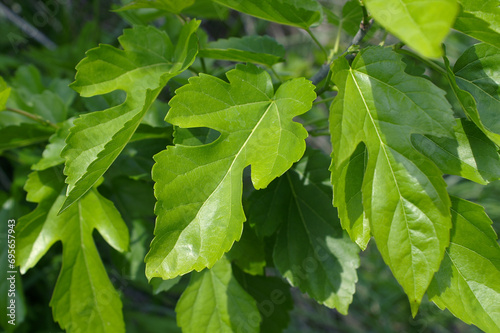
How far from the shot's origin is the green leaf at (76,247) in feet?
2.54

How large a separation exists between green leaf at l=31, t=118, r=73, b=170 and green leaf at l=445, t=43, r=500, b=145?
2.58 feet

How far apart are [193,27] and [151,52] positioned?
141 mm

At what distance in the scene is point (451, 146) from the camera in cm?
64

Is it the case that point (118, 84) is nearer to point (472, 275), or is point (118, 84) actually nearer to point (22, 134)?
point (22, 134)

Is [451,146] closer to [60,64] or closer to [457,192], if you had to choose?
[60,64]

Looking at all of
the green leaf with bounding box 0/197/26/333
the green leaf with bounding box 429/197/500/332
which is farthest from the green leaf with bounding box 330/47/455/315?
the green leaf with bounding box 0/197/26/333

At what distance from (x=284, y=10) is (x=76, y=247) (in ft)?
2.19

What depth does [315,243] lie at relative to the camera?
814mm

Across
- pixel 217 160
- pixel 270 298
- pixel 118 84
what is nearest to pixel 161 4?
pixel 118 84

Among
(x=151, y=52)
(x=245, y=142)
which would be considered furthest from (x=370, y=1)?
(x=151, y=52)

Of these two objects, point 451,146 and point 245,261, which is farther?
point 245,261

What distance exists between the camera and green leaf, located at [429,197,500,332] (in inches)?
23.7

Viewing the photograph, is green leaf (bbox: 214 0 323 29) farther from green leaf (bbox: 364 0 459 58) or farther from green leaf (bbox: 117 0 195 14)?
green leaf (bbox: 364 0 459 58)

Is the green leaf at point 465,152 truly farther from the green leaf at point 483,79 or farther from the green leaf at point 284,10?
Result: the green leaf at point 284,10
